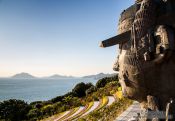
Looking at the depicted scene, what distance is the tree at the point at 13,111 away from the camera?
24.4 m

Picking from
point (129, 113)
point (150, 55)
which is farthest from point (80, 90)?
point (150, 55)

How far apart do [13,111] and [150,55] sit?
20457mm

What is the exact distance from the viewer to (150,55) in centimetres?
589

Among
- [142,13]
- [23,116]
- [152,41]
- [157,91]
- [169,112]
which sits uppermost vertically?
[142,13]

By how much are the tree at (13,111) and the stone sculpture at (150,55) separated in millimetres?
19242

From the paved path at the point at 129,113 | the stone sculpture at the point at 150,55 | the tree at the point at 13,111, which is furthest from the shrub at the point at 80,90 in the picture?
the stone sculpture at the point at 150,55

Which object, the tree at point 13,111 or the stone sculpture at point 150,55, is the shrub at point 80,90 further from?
the stone sculpture at point 150,55

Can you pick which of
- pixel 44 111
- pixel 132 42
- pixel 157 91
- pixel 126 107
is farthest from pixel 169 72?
pixel 44 111

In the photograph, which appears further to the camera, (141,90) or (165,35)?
(141,90)

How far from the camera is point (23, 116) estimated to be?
24812 millimetres

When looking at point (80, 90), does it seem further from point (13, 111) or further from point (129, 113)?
point (129, 113)

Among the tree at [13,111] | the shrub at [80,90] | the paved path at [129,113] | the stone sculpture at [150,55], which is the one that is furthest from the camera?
Answer: the shrub at [80,90]

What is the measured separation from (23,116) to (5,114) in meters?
1.29

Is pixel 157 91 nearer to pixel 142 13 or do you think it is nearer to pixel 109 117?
pixel 142 13
